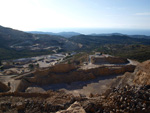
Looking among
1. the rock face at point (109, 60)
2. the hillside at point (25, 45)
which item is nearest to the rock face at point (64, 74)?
the rock face at point (109, 60)

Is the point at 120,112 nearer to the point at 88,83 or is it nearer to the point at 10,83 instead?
the point at 88,83

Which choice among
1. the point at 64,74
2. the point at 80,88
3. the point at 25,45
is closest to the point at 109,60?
the point at 64,74

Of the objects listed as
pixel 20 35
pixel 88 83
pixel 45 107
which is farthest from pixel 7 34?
pixel 45 107

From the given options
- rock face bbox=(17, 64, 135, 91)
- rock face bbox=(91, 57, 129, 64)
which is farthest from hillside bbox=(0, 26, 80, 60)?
rock face bbox=(17, 64, 135, 91)

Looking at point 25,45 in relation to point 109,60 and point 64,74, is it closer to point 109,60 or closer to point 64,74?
point 109,60

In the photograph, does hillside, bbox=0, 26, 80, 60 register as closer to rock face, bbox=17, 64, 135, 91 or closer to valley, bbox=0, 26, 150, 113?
valley, bbox=0, 26, 150, 113

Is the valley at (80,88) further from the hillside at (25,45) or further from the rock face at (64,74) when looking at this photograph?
the hillside at (25,45)

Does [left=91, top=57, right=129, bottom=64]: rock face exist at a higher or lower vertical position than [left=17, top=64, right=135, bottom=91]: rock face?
higher

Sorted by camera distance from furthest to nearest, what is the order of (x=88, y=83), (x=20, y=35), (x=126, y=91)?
(x=20, y=35) → (x=88, y=83) → (x=126, y=91)
